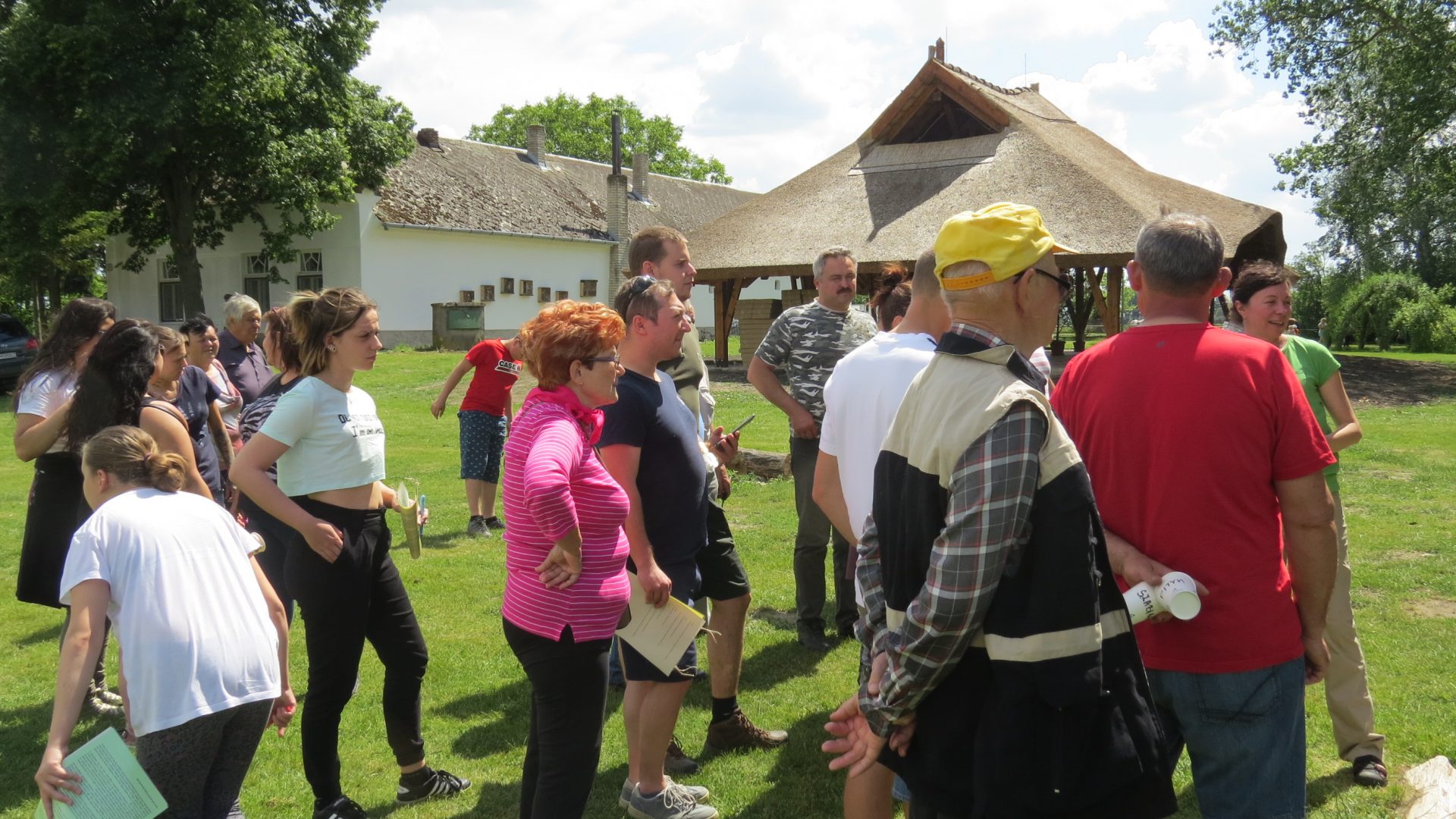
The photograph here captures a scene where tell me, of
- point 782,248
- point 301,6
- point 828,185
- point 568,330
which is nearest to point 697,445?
point 568,330

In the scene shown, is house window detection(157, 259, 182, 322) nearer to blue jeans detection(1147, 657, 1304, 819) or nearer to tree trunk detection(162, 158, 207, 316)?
tree trunk detection(162, 158, 207, 316)

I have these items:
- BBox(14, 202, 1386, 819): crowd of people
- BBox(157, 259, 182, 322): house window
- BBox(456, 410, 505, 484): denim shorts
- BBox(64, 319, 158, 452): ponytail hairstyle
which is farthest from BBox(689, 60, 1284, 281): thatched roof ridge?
BBox(157, 259, 182, 322): house window

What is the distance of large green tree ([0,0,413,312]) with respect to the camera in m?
24.2

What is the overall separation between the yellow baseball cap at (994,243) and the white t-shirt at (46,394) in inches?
164

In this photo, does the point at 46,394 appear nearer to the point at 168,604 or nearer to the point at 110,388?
the point at 110,388

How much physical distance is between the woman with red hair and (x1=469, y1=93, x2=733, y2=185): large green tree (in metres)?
72.3

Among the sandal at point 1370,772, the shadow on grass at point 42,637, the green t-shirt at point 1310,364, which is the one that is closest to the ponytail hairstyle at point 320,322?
the green t-shirt at point 1310,364

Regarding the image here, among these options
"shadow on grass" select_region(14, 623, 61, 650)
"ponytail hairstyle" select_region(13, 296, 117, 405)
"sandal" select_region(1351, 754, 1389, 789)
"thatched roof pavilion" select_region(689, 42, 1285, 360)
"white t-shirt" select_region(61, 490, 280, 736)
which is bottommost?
"shadow on grass" select_region(14, 623, 61, 650)

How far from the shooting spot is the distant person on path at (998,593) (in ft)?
6.62

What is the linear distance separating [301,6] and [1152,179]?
21.4 m

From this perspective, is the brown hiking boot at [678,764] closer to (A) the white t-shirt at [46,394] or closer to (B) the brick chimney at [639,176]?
(A) the white t-shirt at [46,394]

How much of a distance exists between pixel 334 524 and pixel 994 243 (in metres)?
2.76

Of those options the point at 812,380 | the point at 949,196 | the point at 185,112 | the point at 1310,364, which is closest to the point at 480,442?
the point at 812,380

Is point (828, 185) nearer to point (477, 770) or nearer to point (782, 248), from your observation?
point (782, 248)
